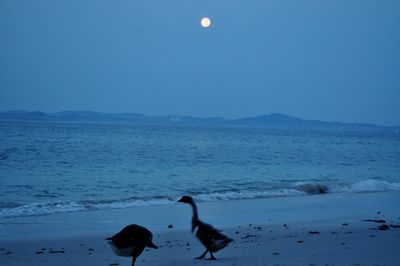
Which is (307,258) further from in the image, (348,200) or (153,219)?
(348,200)

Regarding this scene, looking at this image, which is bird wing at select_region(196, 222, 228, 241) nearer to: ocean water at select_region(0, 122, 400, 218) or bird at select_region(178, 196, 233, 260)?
bird at select_region(178, 196, 233, 260)

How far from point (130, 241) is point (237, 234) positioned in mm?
4581

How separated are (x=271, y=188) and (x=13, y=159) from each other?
1859 centimetres

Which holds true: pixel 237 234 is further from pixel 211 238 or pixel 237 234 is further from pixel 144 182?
pixel 144 182

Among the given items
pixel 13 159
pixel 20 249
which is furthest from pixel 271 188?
pixel 13 159

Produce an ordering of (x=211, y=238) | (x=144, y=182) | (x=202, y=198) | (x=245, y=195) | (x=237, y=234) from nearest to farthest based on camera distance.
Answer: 1. (x=211, y=238)
2. (x=237, y=234)
3. (x=202, y=198)
4. (x=245, y=195)
5. (x=144, y=182)

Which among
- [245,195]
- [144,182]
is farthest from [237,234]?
[144,182]

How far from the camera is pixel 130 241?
804cm

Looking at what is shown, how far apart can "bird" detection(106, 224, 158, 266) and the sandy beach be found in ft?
2.79

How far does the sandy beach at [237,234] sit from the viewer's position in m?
9.22

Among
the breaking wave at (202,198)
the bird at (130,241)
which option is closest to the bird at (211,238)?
the bird at (130,241)

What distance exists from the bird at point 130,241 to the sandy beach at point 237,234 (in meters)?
0.85

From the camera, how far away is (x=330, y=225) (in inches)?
545

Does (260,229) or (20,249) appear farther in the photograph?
(260,229)
